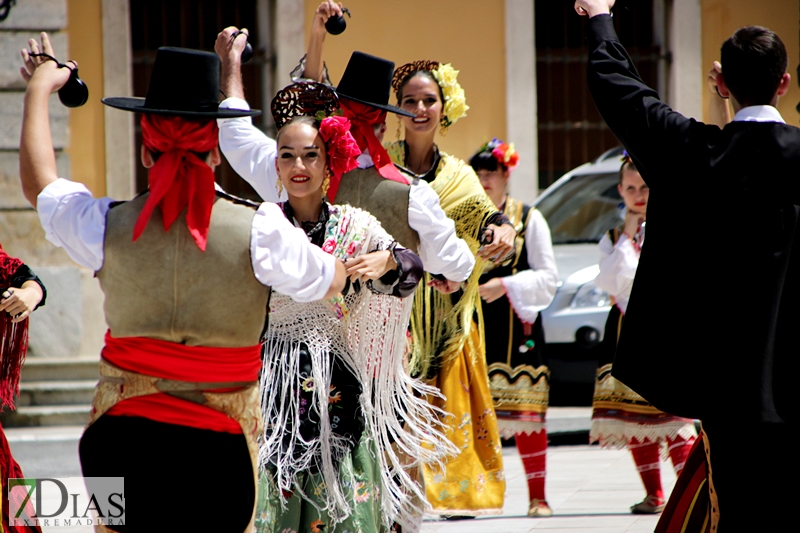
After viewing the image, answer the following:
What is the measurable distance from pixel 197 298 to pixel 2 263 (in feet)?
5.15

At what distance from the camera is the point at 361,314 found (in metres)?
4.10

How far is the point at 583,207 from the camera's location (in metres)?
9.89

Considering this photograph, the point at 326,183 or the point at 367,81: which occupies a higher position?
the point at 367,81

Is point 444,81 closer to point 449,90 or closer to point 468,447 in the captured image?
point 449,90

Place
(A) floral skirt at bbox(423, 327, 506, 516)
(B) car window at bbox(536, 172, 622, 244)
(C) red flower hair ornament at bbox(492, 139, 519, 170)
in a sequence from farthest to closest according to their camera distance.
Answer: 1. (B) car window at bbox(536, 172, 622, 244)
2. (C) red flower hair ornament at bbox(492, 139, 519, 170)
3. (A) floral skirt at bbox(423, 327, 506, 516)

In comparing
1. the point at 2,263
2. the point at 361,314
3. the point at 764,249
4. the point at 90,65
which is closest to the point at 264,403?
the point at 361,314

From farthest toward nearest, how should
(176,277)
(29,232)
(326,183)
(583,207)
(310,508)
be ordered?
1. (583,207)
2. (29,232)
3. (326,183)
4. (310,508)
5. (176,277)

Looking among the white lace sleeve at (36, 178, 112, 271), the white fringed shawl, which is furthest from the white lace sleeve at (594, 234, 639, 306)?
the white lace sleeve at (36, 178, 112, 271)

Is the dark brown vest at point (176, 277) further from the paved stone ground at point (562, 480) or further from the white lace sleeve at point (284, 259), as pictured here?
the paved stone ground at point (562, 480)

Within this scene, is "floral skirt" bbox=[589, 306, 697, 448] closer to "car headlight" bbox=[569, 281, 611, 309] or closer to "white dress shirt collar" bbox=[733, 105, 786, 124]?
"car headlight" bbox=[569, 281, 611, 309]

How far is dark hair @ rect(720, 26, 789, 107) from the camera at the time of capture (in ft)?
10.4

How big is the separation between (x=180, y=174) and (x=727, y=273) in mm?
1498

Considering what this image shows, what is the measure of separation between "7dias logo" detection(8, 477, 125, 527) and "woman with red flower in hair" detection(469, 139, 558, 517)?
2.16 meters

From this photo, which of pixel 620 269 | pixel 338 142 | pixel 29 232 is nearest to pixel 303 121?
pixel 338 142
